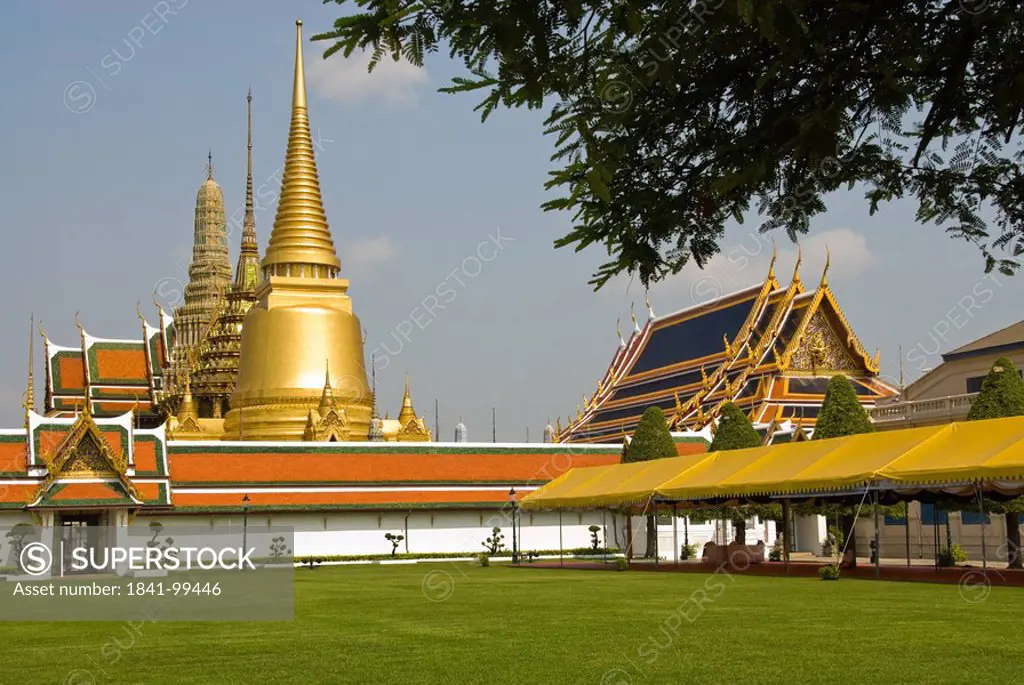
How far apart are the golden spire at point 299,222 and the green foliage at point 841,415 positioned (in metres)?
26.7

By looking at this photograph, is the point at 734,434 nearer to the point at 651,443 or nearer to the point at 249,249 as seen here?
the point at 651,443

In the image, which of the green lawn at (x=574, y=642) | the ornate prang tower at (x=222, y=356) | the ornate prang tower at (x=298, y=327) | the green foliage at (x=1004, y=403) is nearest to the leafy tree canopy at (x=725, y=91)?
the green lawn at (x=574, y=642)

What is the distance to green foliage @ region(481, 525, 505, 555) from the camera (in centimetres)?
→ 4372

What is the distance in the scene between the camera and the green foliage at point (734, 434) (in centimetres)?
3972

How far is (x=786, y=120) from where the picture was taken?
17.7 ft

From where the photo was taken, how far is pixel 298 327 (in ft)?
179

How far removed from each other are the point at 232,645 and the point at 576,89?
10.4m

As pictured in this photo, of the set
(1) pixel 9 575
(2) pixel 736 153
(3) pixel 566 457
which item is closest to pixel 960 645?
(2) pixel 736 153

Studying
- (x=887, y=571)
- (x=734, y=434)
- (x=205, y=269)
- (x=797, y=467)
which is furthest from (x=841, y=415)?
(x=205, y=269)

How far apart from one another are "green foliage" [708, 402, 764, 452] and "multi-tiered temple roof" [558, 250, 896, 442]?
24.3 feet

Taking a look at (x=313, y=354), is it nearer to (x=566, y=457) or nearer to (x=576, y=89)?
(x=566, y=457)

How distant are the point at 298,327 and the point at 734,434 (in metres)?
21.7

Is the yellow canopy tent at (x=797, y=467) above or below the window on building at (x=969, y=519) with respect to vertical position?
above

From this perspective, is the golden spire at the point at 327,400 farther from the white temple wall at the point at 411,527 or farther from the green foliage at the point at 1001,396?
the green foliage at the point at 1001,396
